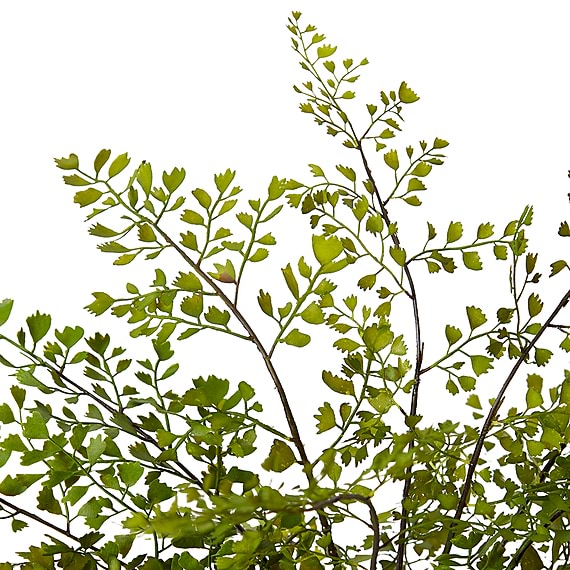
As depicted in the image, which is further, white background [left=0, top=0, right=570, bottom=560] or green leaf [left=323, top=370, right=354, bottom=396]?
white background [left=0, top=0, right=570, bottom=560]

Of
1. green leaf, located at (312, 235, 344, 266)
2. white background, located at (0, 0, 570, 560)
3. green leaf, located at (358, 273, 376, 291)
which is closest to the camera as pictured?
green leaf, located at (312, 235, 344, 266)

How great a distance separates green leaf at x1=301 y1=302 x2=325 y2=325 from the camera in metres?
0.41

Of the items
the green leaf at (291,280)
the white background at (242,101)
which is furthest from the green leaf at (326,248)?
the white background at (242,101)

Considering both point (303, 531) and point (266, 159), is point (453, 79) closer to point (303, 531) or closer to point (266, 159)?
point (266, 159)

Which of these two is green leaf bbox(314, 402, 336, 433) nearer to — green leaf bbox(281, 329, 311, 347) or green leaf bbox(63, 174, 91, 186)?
green leaf bbox(281, 329, 311, 347)

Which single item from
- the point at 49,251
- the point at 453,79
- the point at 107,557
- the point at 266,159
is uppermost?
the point at 453,79

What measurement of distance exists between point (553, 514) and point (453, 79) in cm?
91

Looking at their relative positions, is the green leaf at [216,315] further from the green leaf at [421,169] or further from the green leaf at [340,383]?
the green leaf at [421,169]

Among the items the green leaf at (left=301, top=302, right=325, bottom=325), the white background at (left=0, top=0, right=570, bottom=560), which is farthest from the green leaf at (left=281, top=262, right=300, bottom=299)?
the white background at (left=0, top=0, right=570, bottom=560)

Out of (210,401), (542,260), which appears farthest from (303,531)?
(542,260)

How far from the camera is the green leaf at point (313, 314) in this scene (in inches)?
16.2

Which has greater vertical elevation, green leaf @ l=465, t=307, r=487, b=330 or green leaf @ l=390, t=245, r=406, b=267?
green leaf @ l=390, t=245, r=406, b=267

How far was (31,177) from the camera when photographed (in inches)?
48.3

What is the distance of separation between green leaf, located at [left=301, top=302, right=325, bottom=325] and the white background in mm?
765
